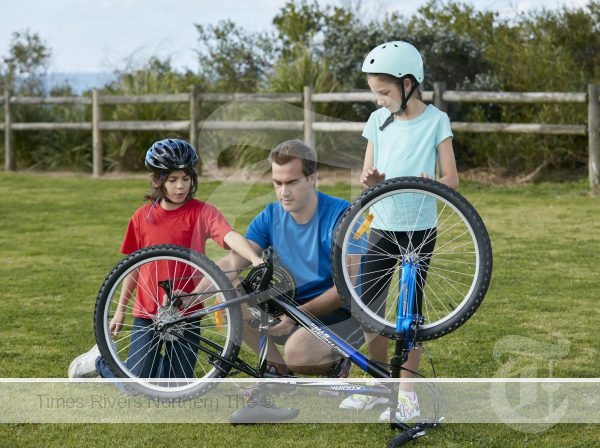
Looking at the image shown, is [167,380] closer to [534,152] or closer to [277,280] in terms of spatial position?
[277,280]

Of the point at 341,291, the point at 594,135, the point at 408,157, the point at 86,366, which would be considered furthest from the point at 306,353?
the point at 594,135

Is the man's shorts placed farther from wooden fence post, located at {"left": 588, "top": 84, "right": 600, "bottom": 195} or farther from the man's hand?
wooden fence post, located at {"left": 588, "top": 84, "right": 600, "bottom": 195}

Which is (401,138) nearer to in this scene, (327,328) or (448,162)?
(448,162)

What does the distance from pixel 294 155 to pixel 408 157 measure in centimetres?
51

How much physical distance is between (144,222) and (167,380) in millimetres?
→ 799

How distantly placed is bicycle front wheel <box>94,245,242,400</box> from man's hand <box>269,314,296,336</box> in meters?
0.22

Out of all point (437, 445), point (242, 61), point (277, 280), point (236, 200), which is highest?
point (242, 61)

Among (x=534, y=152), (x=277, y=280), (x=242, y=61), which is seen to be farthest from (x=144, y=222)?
(x=242, y=61)

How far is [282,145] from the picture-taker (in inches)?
172

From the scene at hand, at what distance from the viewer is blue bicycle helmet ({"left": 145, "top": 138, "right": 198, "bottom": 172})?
4.54m

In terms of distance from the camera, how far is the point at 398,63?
13.9 feet

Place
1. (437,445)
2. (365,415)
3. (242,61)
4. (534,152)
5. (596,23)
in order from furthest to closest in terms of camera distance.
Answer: (242,61), (596,23), (534,152), (365,415), (437,445)

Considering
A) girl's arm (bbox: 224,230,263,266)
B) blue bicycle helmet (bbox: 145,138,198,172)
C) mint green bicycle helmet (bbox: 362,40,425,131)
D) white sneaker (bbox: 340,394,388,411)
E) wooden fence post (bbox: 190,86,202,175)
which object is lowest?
white sneaker (bbox: 340,394,388,411)

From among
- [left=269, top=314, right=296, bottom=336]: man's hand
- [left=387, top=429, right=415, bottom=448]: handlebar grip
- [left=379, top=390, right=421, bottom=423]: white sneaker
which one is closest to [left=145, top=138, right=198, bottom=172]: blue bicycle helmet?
[left=269, top=314, right=296, bottom=336]: man's hand
